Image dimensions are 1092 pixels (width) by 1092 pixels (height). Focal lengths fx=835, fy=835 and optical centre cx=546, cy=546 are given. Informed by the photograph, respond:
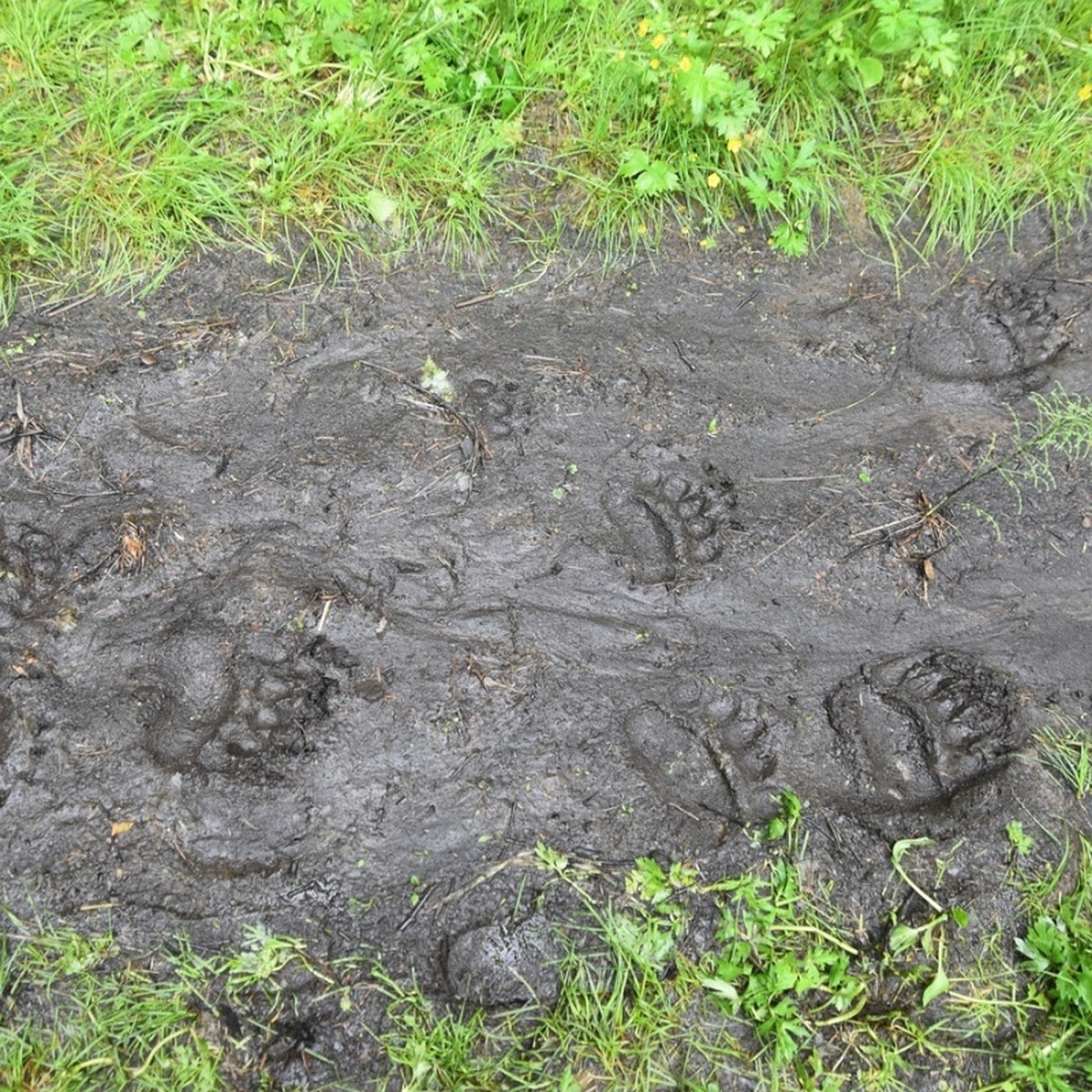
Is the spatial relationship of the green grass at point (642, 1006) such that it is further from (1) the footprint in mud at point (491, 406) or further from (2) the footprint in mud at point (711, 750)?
(1) the footprint in mud at point (491, 406)

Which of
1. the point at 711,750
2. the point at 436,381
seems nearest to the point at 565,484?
the point at 436,381

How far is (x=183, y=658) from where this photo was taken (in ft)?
6.79

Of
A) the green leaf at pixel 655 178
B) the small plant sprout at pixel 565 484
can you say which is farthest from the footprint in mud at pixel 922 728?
the green leaf at pixel 655 178

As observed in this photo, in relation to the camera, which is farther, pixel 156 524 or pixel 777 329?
pixel 777 329

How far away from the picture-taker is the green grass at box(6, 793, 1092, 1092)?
183cm

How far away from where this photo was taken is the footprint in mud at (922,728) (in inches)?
81.9

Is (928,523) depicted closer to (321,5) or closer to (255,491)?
(255,491)

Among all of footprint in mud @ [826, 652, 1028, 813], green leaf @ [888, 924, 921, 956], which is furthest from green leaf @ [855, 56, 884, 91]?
green leaf @ [888, 924, 921, 956]

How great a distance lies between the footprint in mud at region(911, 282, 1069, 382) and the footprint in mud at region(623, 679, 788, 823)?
1.17 m

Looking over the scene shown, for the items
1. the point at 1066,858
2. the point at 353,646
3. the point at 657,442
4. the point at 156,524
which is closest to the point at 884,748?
the point at 1066,858

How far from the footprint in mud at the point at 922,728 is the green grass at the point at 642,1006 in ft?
0.84

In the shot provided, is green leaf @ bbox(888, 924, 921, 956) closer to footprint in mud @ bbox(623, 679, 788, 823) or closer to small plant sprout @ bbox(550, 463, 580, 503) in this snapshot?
footprint in mud @ bbox(623, 679, 788, 823)

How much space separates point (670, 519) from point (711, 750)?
61cm

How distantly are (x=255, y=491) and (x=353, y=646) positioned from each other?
500 millimetres
